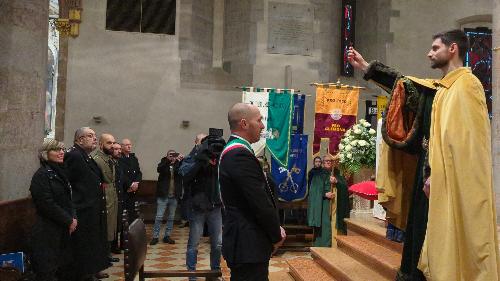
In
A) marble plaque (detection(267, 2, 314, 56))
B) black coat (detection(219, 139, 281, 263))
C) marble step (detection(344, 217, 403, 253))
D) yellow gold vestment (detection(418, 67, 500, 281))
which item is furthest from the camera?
marble plaque (detection(267, 2, 314, 56))

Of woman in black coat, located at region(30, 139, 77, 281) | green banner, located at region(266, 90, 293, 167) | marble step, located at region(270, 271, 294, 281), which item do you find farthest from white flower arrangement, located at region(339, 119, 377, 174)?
woman in black coat, located at region(30, 139, 77, 281)

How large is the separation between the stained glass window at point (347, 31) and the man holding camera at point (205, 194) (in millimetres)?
8144

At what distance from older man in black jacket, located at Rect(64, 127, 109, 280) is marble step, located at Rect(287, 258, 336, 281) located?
81.2 inches

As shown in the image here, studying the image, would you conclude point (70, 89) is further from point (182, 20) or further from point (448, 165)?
point (448, 165)

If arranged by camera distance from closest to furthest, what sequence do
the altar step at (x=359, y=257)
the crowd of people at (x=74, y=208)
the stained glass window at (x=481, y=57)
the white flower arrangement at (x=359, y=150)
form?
1. the altar step at (x=359, y=257)
2. the crowd of people at (x=74, y=208)
3. the white flower arrangement at (x=359, y=150)
4. the stained glass window at (x=481, y=57)

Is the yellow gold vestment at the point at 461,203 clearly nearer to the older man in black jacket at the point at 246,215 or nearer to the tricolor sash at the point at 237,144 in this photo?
the older man in black jacket at the point at 246,215

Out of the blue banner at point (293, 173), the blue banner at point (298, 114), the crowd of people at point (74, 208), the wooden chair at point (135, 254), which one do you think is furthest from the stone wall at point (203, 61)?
the wooden chair at point (135, 254)

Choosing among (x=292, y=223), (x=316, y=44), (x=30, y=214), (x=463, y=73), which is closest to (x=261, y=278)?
(x=463, y=73)

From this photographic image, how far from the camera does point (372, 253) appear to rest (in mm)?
4477

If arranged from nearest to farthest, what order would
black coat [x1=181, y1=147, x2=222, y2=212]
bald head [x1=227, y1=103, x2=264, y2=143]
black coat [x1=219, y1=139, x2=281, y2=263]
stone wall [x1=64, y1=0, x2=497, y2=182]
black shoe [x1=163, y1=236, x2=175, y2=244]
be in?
black coat [x1=219, y1=139, x2=281, y2=263] < bald head [x1=227, y1=103, x2=264, y2=143] < black coat [x1=181, y1=147, x2=222, y2=212] < black shoe [x1=163, y1=236, x2=175, y2=244] < stone wall [x1=64, y1=0, x2=497, y2=182]

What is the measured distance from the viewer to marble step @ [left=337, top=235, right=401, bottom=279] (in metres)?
4.05

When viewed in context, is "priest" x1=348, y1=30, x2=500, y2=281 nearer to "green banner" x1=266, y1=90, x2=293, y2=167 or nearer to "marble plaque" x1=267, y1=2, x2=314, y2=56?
"green banner" x1=266, y1=90, x2=293, y2=167

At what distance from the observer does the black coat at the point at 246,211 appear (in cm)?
268

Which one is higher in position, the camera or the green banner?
the green banner
